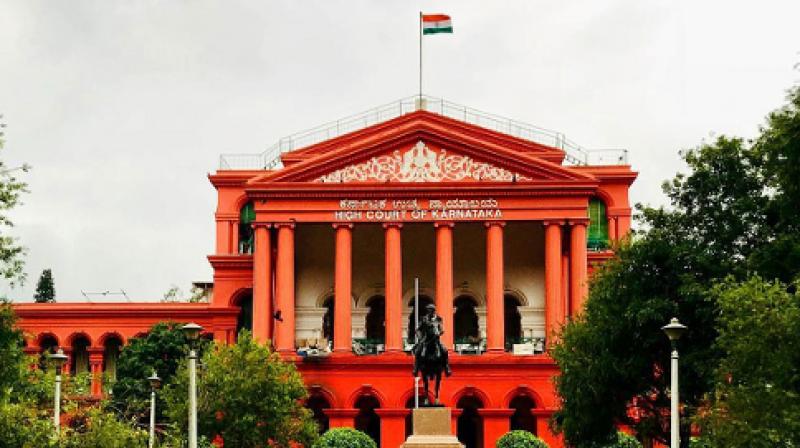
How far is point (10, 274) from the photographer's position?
4262cm

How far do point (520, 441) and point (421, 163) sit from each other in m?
15.1

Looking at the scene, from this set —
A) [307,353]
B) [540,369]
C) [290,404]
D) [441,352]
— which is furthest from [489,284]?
[441,352]

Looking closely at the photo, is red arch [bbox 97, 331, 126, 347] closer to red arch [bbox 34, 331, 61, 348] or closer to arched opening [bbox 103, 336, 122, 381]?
arched opening [bbox 103, 336, 122, 381]

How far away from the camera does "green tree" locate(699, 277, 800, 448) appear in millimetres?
33781

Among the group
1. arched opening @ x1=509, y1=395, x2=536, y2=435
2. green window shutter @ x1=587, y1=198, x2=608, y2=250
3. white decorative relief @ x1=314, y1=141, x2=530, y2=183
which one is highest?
white decorative relief @ x1=314, y1=141, x2=530, y2=183

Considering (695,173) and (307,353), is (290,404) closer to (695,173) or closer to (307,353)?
(307,353)

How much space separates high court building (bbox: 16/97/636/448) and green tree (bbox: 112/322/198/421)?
159 inches

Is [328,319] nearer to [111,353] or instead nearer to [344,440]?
[111,353]

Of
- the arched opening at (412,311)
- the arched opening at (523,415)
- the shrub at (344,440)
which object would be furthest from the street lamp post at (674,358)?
the arched opening at (412,311)

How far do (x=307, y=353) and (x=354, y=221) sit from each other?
686 centimetres

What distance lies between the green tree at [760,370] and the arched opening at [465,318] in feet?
115

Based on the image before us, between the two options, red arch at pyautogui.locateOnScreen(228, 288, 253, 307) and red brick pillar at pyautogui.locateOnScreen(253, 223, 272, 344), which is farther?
red arch at pyautogui.locateOnScreen(228, 288, 253, 307)

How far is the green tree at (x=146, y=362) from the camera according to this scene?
6550cm

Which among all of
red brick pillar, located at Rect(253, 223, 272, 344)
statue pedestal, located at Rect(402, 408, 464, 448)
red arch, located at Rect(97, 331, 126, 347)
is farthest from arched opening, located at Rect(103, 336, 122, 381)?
statue pedestal, located at Rect(402, 408, 464, 448)
